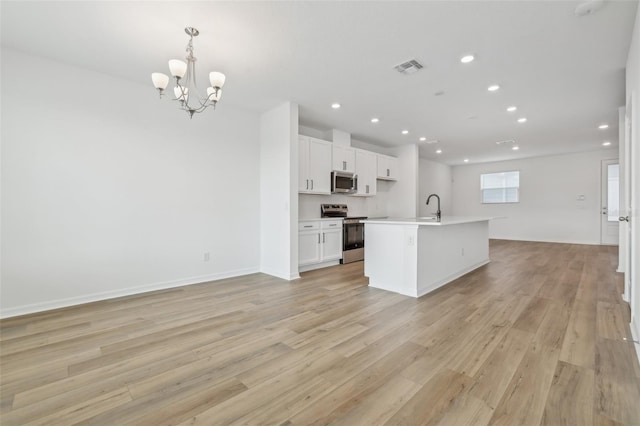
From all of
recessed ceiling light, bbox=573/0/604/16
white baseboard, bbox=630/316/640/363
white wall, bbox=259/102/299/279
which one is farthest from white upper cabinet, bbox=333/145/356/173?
white baseboard, bbox=630/316/640/363

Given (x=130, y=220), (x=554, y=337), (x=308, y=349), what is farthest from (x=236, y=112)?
(x=554, y=337)

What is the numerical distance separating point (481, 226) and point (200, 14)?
5484mm

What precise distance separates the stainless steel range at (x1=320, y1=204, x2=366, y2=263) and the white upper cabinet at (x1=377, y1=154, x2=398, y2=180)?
4.97ft

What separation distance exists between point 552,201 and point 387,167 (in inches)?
227

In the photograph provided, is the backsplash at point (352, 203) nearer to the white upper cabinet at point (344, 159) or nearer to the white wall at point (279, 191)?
the white upper cabinet at point (344, 159)

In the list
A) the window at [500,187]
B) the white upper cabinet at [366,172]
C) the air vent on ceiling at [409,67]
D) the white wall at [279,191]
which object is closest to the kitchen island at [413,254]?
the white wall at [279,191]

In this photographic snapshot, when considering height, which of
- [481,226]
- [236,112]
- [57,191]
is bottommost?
[481,226]

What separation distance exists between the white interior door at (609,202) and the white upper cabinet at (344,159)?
7.42 metres

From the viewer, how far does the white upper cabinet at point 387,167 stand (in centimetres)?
699

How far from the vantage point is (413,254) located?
354 cm

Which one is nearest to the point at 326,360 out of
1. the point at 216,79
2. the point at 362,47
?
the point at 216,79

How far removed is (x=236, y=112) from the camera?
15.4ft

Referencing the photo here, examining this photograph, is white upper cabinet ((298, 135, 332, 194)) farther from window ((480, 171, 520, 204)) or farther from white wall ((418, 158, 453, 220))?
window ((480, 171, 520, 204))

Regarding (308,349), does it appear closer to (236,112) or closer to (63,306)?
(63,306)
